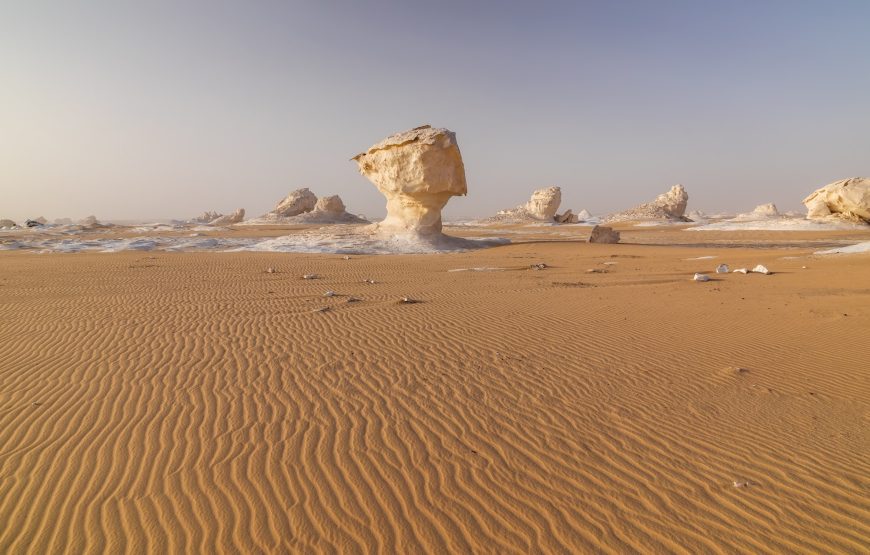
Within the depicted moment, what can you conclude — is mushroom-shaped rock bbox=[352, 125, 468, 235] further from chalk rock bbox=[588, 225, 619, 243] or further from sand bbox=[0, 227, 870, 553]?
sand bbox=[0, 227, 870, 553]

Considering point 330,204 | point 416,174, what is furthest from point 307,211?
point 416,174

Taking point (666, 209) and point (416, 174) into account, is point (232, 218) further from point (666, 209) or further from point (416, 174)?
point (666, 209)

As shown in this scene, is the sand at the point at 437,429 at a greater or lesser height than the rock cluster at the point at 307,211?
lesser

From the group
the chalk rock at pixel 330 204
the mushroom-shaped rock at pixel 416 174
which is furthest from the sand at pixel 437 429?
the chalk rock at pixel 330 204

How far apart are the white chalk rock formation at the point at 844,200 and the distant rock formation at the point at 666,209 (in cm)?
2277

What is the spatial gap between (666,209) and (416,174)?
52411mm

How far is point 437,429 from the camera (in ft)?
15.0

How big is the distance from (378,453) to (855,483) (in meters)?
3.92

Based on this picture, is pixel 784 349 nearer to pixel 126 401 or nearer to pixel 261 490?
pixel 261 490

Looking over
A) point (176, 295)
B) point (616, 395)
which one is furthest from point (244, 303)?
point (616, 395)

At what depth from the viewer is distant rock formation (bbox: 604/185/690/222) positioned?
209ft

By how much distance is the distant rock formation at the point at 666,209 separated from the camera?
209 feet

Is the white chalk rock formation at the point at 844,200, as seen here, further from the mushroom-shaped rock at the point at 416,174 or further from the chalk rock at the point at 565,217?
the mushroom-shaped rock at the point at 416,174

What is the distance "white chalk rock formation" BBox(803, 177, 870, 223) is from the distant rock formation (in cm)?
2277
